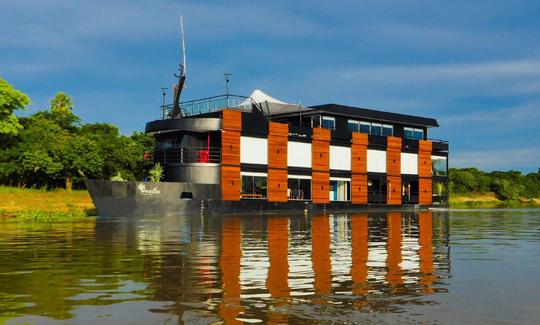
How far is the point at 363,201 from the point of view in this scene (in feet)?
163

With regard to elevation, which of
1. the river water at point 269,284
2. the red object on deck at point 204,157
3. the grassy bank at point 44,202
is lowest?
the river water at point 269,284

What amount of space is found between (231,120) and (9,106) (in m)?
27.1

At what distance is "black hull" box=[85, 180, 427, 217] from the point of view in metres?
33.2

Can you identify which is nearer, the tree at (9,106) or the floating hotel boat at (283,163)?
the floating hotel boat at (283,163)

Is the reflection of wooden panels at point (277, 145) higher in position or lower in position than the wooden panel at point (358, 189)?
higher

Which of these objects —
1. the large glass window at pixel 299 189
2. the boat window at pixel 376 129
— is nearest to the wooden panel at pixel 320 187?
the large glass window at pixel 299 189

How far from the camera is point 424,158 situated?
184 ft

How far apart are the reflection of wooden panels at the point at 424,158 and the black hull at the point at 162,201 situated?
19.3 meters

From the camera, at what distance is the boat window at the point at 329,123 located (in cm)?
4828

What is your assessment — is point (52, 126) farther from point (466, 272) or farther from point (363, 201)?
point (466, 272)

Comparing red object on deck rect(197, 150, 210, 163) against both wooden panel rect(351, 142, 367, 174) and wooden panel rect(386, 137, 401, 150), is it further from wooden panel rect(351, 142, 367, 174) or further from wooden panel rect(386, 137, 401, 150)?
wooden panel rect(386, 137, 401, 150)

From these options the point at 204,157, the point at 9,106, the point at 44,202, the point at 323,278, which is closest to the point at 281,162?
the point at 204,157

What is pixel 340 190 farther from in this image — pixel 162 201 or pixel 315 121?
pixel 162 201

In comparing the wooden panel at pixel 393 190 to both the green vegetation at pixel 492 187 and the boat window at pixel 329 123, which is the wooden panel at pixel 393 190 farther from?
the green vegetation at pixel 492 187
